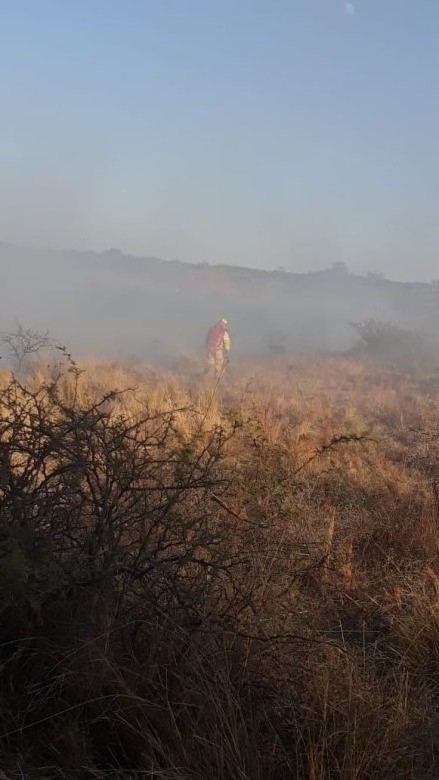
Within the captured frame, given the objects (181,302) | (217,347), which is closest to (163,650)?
(217,347)

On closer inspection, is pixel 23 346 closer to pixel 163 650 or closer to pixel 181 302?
pixel 163 650

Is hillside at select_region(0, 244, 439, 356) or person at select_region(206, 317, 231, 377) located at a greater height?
→ hillside at select_region(0, 244, 439, 356)

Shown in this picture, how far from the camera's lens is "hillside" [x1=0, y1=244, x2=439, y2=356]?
2719 centimetres

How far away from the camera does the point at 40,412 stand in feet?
7.93

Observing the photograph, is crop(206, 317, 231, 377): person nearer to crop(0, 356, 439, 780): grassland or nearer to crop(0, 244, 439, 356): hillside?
crop(0, 244, 439, 356): hillside

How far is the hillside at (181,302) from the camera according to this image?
2719cm

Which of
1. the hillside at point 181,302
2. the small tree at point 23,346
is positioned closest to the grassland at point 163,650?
the small tree at point 23,346

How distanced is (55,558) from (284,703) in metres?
0.89

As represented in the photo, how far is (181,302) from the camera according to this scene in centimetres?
4494

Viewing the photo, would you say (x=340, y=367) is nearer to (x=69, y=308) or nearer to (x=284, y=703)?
(x=284, y=703)

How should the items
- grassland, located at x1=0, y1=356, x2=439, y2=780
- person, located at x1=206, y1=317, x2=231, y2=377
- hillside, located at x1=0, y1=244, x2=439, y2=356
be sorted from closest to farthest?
grassland, located at x1=0, y1=356, x2=439, y2=780 < person, located at x1=206, y1=317, x2=231, y2=377 < hillside, located at x1=0, y1=244, x2=439, y2=356

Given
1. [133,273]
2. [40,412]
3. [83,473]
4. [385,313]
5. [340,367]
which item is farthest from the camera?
[133,273]

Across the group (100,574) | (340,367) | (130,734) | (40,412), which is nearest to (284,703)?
(130,734)

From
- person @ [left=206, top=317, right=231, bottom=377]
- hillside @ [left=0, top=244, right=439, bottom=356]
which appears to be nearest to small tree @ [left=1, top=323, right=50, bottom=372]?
person @ [left=206, top=317, right=231, bottom=377]
